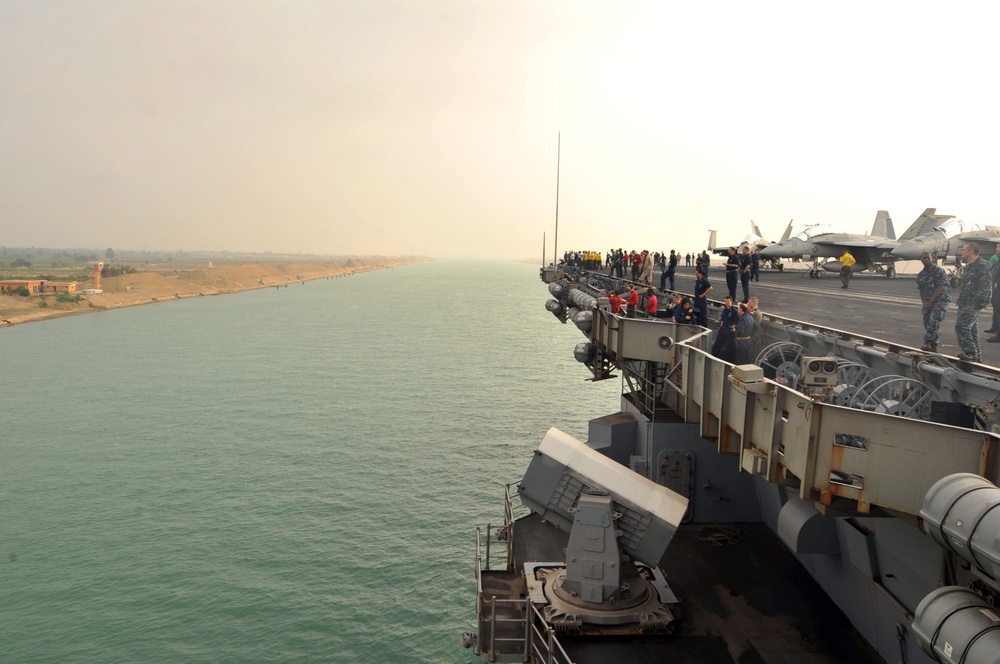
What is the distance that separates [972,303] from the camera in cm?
990

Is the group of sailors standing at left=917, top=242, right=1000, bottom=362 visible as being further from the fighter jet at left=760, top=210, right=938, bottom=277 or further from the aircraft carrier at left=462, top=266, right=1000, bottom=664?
the fighter jet at left=760, top=210, right=938, bottom=277

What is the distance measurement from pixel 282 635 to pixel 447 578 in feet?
14.3

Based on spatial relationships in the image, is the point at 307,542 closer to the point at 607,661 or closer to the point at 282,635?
the point at 282,635

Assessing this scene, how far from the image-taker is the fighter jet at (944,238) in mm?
38094

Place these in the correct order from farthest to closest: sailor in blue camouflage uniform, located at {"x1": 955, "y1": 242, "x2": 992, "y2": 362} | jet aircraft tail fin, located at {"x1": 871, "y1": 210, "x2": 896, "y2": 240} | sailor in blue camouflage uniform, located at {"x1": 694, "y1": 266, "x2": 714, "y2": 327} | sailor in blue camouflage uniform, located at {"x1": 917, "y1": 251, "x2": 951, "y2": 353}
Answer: jet aircraft tail fin, located at {"x1": 871, "y1": 210, "x2": 896, "y2": 240}, sailor in blue camouflage uniform, located at {"x1": 694, "y1": 266, "x2": 714, "y2": 327}, sailor in blue camouflage uniform, located at {"x1": 917, "y1": 251, "x2": 951, "y2": 353}, sailor in blue camouflage uniform, located at {"x1": 955, "y1": 242, "x2": 992, "y2": 362}

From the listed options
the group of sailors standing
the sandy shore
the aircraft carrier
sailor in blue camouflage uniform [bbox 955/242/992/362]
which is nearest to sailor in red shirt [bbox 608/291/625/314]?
the aircraft carrier

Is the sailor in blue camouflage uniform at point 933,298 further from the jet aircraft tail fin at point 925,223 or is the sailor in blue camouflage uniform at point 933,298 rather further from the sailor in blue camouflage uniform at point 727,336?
the jet aircraft tail fin at point 925,223

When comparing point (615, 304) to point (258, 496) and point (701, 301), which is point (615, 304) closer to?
point (701, 301)

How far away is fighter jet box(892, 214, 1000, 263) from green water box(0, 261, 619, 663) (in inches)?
765

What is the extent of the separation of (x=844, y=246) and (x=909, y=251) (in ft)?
21.0

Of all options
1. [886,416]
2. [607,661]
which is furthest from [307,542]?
[886,416]

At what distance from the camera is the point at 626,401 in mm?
19766

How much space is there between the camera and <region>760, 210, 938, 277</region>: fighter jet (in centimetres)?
4341

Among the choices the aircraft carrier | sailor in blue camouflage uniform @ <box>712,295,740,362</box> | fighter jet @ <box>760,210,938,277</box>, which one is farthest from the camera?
fighter jet @ <box>760,210,938,277</box>
